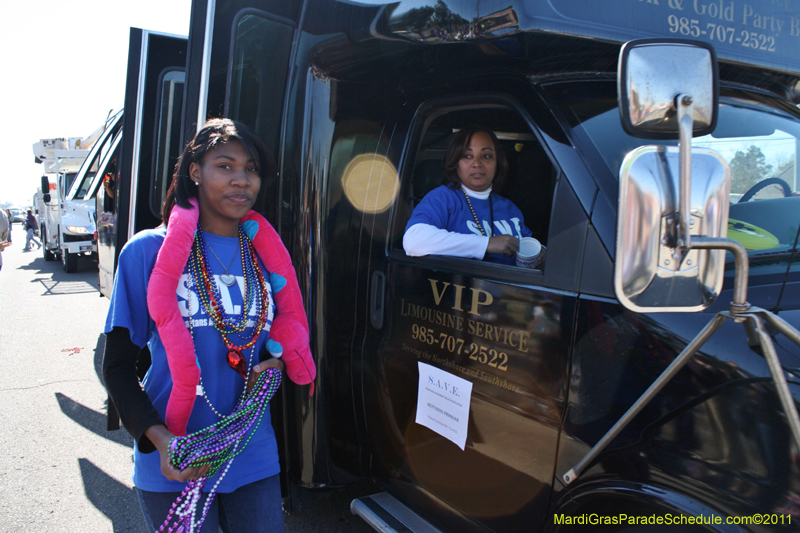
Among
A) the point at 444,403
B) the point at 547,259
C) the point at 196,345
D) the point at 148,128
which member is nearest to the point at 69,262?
the point at 148,128

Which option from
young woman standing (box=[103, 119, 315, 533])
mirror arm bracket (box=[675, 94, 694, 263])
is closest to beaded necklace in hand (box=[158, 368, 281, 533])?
young woman standing (box=[103, 119, 315, 533])

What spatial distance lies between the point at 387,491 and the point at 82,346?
524 centimetres

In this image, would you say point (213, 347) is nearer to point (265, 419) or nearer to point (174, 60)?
Result: point (265, 419)

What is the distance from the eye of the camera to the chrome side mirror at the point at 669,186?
103 cm

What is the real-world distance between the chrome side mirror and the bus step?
4.99 ft

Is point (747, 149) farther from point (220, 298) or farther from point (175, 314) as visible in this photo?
point (175, 314)

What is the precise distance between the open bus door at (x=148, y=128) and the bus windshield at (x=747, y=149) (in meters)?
2.69

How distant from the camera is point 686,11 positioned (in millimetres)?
1682

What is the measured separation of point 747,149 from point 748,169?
0.07 metres

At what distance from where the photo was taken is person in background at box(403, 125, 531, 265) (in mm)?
2152

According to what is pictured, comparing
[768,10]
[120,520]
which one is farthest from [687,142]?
[120,520]

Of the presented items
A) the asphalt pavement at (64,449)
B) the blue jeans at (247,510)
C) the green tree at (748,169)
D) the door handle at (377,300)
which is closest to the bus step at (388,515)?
the asphalt pavement at (64,449)

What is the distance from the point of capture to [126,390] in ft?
4.96

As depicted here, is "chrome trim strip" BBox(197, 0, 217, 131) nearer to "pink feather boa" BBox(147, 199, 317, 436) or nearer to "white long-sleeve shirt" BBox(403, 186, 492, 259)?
"pink feather boa" BBox(147, 199, 317, 436)
